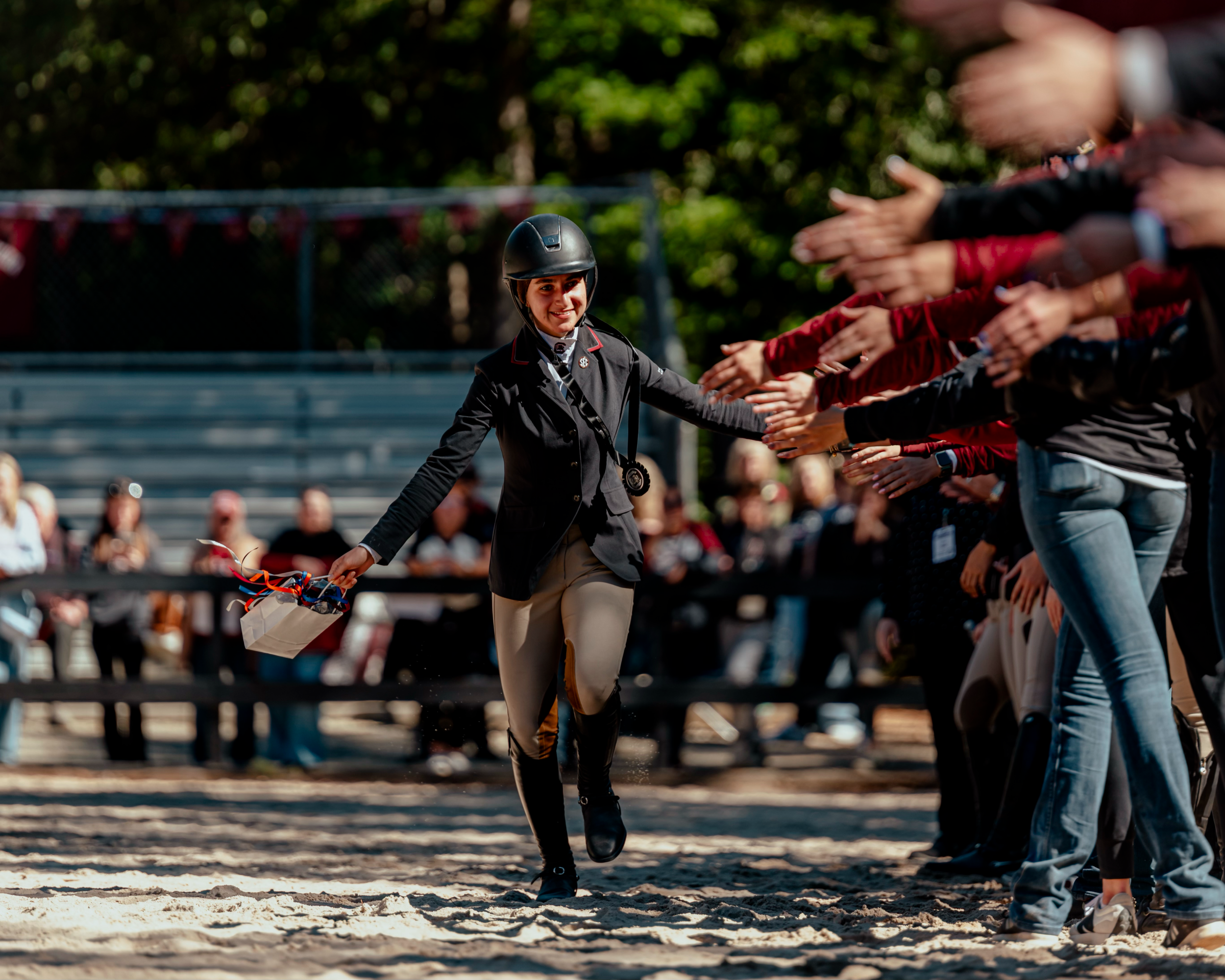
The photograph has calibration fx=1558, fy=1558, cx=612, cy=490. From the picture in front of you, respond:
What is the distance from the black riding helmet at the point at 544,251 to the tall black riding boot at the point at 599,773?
132cm

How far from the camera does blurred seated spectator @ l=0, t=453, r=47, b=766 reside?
32.5ft

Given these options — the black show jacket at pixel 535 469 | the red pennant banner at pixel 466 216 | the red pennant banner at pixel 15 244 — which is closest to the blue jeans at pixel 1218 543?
the black show jacket at pixel 535 469

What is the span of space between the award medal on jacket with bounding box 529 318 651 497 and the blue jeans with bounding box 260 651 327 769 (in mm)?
5311

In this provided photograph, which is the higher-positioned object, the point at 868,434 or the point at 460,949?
the point at 868,434

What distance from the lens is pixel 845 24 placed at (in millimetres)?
19344

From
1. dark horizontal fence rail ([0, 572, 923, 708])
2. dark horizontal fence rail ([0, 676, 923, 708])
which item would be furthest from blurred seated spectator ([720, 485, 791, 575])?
dark horizontal fence rail ([0, 676, 923, 708])

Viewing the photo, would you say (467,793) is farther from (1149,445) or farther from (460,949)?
(1149,445)

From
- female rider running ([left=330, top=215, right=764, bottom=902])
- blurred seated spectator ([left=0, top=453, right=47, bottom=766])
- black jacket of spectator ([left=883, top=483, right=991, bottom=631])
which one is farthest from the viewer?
blurred seated spectator ([left=0, top=453, right=47, bottom=766])

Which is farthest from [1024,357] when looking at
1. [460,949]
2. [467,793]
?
[467,793]

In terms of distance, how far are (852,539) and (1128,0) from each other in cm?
553

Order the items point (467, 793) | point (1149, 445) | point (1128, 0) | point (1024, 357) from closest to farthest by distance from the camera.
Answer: point (1024, 357) < point (1149, 445) < point (1128, 0) < point (467, 793)

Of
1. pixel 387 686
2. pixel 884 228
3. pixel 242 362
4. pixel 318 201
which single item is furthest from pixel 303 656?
pixel 884 228

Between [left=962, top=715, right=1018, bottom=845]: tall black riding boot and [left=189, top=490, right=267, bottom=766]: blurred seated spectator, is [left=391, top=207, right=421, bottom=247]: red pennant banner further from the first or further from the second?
[left=962, top=715, right=1018, bottom=845]: tall black riding boot

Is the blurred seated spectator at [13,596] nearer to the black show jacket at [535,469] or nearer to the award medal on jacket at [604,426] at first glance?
the black show jacket at [535,469]
